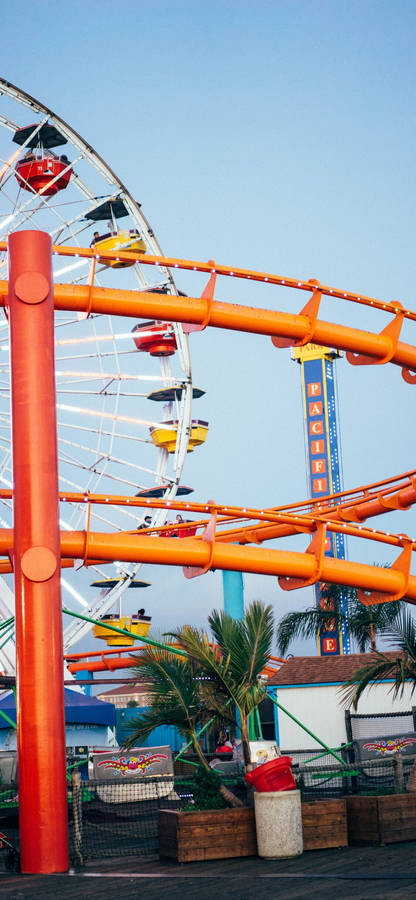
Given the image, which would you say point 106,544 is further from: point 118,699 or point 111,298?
point 118,699

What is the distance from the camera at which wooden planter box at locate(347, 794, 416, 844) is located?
456 inches

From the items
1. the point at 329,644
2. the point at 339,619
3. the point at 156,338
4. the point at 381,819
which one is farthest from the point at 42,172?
the point at 329,644

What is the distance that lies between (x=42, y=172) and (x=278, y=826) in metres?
18.1

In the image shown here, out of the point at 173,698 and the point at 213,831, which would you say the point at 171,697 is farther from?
the point at 213,831

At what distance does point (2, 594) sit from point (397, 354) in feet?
39.8

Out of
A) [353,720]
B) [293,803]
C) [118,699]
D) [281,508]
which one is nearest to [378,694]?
[353,720]

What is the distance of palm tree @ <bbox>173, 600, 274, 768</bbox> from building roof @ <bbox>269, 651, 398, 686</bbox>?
1088cm

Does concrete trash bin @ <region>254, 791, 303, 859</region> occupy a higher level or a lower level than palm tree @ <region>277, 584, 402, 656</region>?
lower

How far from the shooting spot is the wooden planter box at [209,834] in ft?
35.8

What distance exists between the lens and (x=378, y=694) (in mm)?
23094

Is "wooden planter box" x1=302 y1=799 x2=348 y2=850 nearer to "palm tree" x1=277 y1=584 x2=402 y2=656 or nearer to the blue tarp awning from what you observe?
the blue tarp awning

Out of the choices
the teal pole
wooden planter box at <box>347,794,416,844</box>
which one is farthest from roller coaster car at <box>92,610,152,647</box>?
wooden planter box at <box>347,794,416,844</box>

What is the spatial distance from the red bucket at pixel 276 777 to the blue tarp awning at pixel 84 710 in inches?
427

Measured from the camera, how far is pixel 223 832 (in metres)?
11.1
